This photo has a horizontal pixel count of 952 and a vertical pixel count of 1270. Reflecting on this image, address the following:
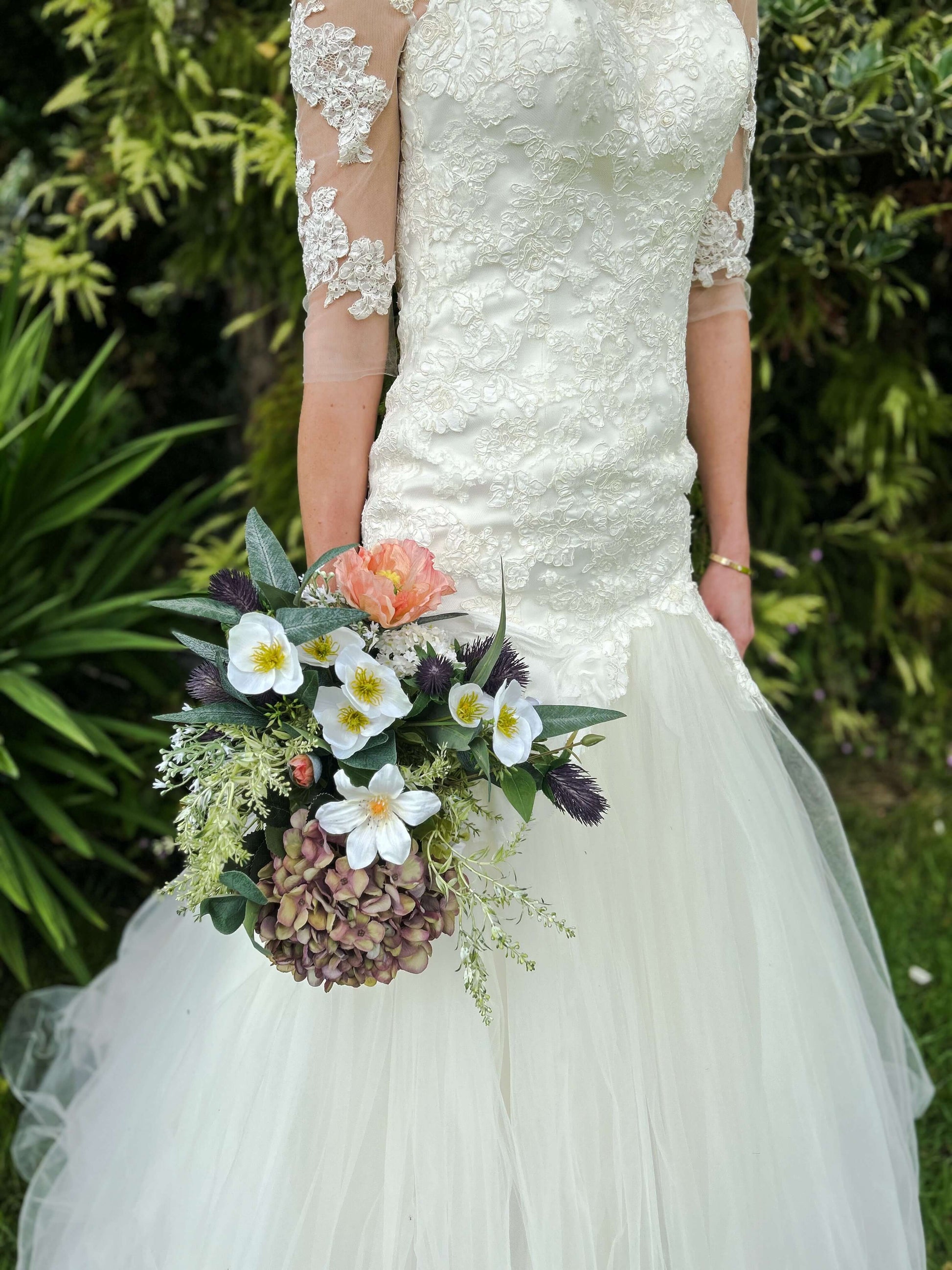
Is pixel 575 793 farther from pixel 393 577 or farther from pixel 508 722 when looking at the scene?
pixel 393 577

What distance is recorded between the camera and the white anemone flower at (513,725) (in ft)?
3.84

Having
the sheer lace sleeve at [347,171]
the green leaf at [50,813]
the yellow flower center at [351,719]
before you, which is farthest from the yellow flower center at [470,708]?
the green leaf at [50,813]

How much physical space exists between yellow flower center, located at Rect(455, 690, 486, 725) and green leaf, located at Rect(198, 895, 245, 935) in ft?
1.14

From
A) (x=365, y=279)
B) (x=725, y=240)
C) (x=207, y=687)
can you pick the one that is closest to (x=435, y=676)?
(x=207, y=687)

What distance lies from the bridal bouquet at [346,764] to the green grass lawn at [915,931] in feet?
4.45

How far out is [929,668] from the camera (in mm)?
3566

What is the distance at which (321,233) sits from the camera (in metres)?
1.37

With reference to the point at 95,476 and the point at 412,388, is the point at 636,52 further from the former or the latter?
the point at 95,476

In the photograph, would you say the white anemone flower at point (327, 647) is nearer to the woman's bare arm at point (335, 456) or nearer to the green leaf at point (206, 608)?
the green leaf at point (206, 608)

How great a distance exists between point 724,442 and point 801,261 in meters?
1.13

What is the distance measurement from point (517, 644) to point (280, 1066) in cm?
70

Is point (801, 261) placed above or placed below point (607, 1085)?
above

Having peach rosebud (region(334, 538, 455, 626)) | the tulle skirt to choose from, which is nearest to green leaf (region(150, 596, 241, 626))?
peach rosebud (region(334, 538, 455, 626))

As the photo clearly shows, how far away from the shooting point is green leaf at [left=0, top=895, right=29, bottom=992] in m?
2.42
